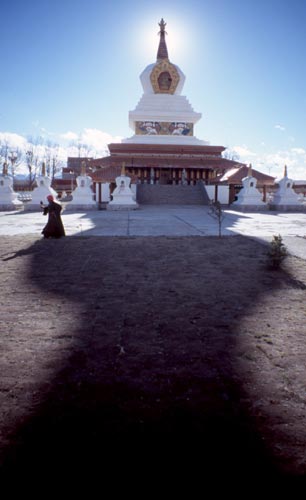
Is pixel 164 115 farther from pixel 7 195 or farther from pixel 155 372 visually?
pixel 155 372

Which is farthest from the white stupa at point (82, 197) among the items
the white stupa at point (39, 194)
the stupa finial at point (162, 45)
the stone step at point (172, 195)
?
the stupa finial at point (162, 45)

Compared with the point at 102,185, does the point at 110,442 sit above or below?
below

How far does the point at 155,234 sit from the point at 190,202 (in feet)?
49.1

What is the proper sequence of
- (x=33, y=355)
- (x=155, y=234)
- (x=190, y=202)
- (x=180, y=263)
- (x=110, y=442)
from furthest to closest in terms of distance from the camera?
1. (x=190, y=202)
2. (x=155, y=234)
3. (x=180, y=263)
4. (x=33, y=355)
5. (x=110, y=442)

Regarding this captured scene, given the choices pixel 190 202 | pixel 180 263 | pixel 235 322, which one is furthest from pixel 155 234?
pixel 190 202

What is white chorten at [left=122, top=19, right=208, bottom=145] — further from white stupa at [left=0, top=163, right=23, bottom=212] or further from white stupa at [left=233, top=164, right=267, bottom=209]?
white stupa at [left=0, top=163, right=23, bottom=212]

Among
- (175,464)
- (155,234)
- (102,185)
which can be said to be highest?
(102,185)

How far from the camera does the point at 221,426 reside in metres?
1.70

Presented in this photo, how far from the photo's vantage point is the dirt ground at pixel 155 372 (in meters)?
1.56

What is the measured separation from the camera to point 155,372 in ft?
7.19

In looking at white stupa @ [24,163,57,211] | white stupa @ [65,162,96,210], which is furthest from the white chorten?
white stupa @ [24,163,57,211]

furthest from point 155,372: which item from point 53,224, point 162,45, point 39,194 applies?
point 162,45

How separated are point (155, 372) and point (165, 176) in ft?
86.8

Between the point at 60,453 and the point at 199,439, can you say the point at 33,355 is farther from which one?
the point at 199,439
